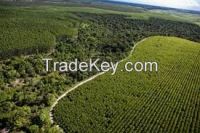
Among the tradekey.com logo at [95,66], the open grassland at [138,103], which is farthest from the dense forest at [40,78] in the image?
the open grassland at [138,103]

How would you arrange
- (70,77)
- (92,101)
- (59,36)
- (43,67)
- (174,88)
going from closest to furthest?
(92,101)
(174,88)
(70,77)
(43,67)
(59,36)

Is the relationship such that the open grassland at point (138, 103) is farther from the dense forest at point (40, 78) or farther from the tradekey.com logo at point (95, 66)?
the dense forest at point (40, 78)

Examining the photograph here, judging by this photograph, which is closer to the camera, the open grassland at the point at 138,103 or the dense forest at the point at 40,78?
the open grassland at the point at 138,103

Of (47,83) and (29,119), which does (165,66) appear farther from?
(29,119)

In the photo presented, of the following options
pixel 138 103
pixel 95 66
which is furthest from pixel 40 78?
pixel 138 103

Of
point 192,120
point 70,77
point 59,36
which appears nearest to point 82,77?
point 70,77

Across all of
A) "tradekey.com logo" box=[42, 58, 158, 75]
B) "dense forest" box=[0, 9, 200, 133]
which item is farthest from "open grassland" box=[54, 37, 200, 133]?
"dense forest" box=[0, 9, 200, 133]

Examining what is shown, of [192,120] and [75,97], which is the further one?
[75,97]
